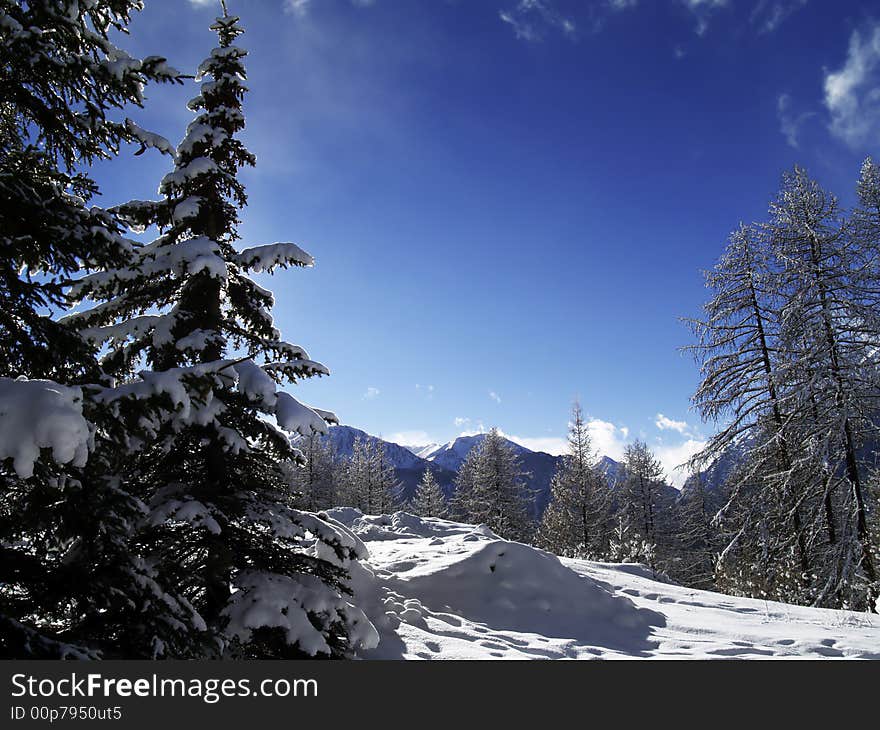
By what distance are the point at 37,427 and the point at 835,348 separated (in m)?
15.1

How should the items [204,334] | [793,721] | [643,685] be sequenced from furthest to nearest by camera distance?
[204,334] → [643,685] → [793,721]

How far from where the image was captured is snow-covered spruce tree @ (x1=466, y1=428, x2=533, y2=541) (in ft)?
106

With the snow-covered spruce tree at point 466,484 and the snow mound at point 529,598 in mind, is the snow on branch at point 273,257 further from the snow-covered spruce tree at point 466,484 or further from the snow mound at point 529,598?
the snow-covered spruce tree at point 466,484

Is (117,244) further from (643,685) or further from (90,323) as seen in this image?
(643,685)

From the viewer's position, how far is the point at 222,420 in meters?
5.70

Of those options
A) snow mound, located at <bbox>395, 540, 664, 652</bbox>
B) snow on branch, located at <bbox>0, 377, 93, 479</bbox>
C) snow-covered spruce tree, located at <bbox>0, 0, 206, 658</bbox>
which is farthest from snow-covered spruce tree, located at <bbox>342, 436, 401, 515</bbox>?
→ snow on branch, located at <bbox>0, 377, 93, 479</bbox>

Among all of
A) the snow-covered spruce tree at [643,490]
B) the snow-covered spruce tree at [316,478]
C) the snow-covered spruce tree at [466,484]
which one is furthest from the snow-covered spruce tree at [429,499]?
the snow-covered spruce tree at [643,490]

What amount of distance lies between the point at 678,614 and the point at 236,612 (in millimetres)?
8653

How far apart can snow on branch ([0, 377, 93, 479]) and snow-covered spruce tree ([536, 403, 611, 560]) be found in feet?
94.8

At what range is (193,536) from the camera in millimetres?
5605

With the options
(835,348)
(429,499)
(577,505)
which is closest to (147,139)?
(835,348)

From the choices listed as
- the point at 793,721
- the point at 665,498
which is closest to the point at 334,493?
the point at 665,498

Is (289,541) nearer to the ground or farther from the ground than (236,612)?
farther from the ground

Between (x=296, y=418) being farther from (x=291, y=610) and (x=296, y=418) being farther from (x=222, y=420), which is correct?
(x=291, y=610)
